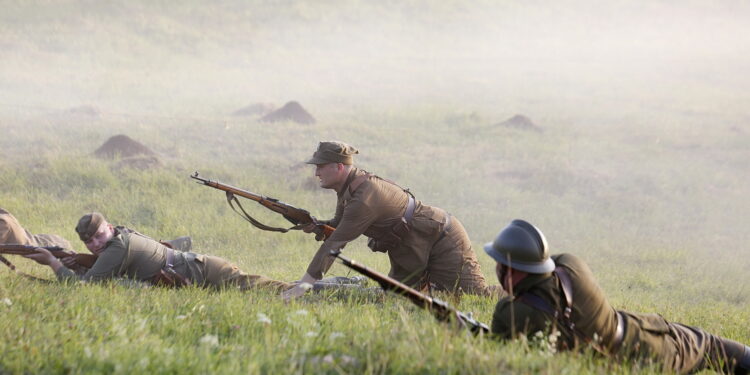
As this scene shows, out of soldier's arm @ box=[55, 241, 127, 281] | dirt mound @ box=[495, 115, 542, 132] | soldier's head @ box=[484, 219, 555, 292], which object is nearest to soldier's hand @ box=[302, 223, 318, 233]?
soldier's arm @ box=[55, 241, 127, 281]

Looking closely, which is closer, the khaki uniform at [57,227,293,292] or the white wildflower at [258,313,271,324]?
the white wildflower at [258,313,271,324]

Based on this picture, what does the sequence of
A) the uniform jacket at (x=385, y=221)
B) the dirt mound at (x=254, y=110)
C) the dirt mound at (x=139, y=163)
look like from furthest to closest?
1. the dirt mound at (x=254, y=110)
2. the dirt mound at (x=139, y=163)
3. the uniform jacket at (x=385, y=221)

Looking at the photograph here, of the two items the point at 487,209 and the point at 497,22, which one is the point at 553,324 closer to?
the point at 487,209

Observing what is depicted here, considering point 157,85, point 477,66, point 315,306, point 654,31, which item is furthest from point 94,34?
point 654,31

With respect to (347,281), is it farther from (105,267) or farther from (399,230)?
(105,267)

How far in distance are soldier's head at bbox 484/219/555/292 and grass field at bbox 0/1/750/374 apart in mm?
458

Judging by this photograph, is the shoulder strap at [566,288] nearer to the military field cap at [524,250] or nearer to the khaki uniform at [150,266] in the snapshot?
the military field cap at [524,250]

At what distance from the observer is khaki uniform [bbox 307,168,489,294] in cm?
782

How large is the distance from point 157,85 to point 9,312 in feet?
121

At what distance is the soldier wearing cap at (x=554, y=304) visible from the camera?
4520mm

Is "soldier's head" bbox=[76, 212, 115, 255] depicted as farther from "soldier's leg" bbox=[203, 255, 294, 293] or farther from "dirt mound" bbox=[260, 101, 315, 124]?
"dirt mound" bbox=[260, 101, 315, 124]

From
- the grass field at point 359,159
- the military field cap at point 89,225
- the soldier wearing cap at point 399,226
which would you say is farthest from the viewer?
the soldier wearing cap at point 399,226

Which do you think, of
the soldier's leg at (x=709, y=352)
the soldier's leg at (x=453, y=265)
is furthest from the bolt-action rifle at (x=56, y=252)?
the soldier's leg at (x=709, y=352)

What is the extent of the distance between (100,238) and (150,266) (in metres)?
0.58
